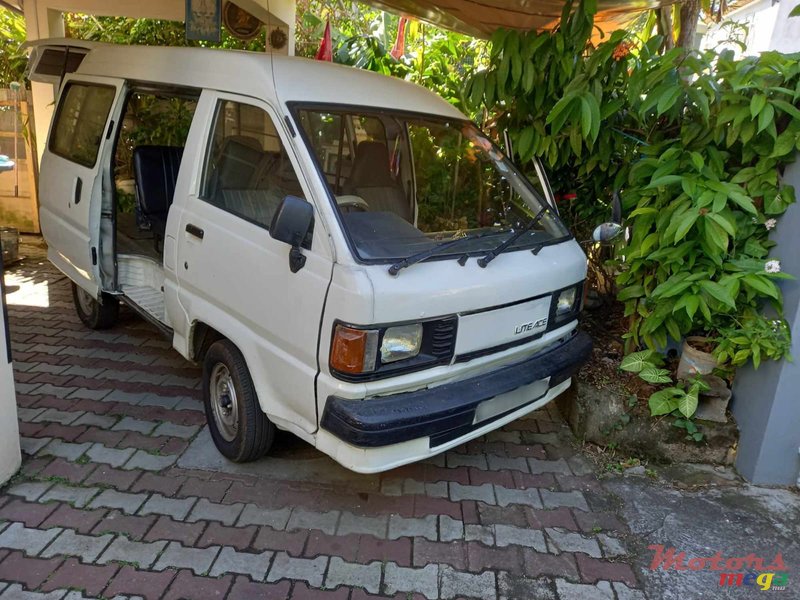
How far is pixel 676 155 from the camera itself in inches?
129

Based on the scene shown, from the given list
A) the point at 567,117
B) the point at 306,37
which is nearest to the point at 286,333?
the point at 567,117

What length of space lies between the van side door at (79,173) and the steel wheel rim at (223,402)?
1.40m

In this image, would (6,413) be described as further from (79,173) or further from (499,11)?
(499,11)

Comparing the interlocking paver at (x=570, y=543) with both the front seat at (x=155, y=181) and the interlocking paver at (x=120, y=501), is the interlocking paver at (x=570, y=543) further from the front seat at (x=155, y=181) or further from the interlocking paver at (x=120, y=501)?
the front seat at (x=155, y=181)

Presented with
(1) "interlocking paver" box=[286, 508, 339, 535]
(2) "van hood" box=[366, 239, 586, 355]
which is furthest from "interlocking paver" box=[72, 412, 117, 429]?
(2) "van hood" box=[366, 239, 586, 355]

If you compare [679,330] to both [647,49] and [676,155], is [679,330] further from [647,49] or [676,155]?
[647,49]

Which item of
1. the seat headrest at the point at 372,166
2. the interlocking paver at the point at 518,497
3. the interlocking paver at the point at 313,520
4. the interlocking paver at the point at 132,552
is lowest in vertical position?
the interlocking paver at the point at 132,552

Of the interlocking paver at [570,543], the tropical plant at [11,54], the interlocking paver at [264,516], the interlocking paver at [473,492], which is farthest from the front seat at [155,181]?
the tropical plant at [11,54]

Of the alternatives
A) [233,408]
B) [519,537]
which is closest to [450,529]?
[519,537]

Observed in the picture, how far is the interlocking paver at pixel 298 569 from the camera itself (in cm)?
250

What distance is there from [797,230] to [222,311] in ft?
9.96

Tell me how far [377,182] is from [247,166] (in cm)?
76

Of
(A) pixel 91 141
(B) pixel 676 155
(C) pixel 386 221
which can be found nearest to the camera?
(C) pixel 386 221

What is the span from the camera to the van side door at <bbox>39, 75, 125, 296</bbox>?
155 inches
